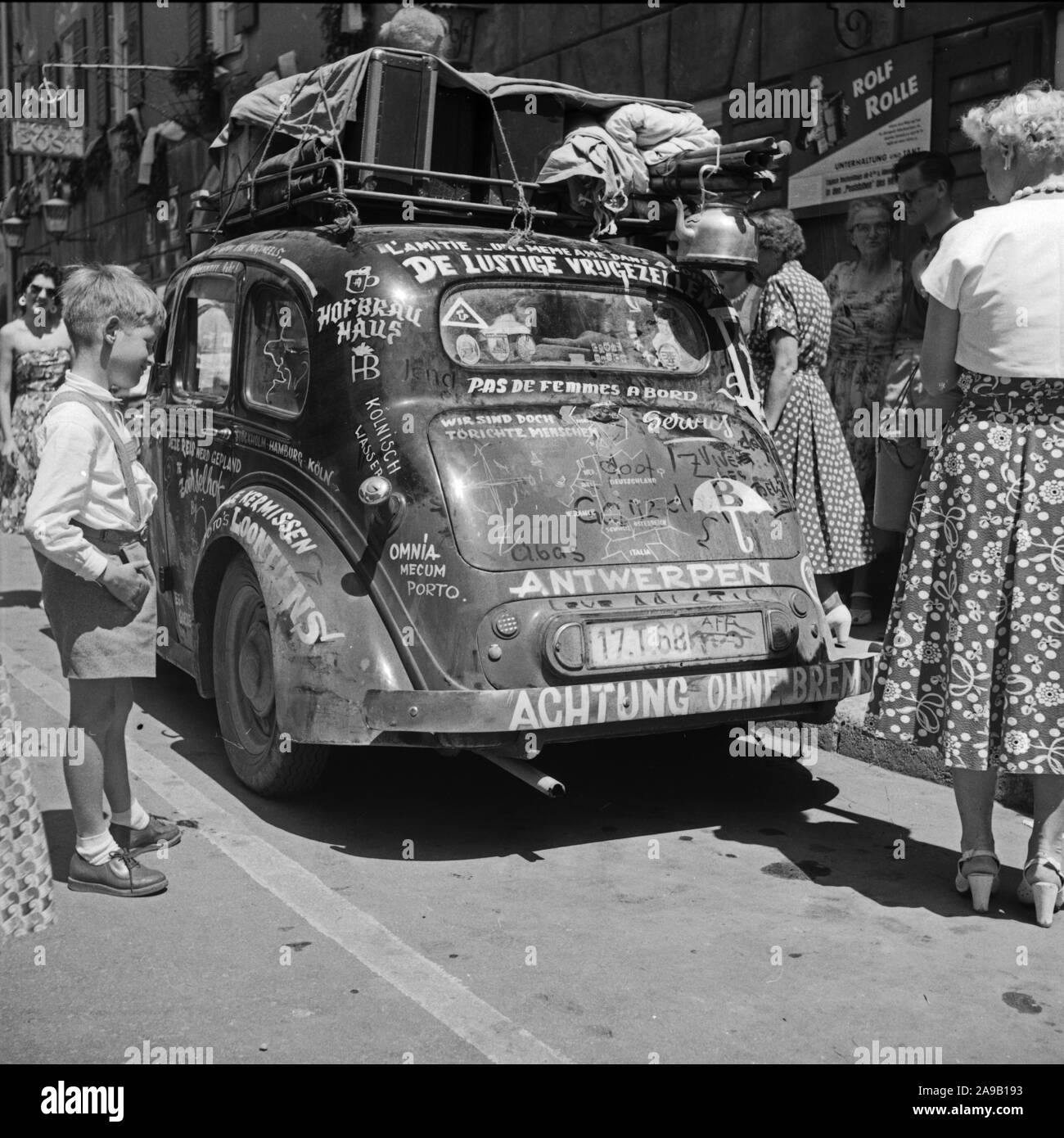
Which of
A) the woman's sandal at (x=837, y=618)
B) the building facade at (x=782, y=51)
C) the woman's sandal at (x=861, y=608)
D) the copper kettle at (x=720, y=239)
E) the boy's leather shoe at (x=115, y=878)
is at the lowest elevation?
the boy's leather shoe at (x=115, y=878)

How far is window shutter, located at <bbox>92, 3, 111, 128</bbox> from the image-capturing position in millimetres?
25797

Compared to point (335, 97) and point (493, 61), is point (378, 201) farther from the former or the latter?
point (493, 61)

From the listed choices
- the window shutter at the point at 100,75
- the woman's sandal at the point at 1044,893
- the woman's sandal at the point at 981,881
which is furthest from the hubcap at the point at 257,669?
the window shutter at the point at 100,75

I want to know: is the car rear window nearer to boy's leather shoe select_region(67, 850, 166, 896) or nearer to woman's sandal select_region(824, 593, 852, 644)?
woman's sandal select_region(824, 593, 852, 644)

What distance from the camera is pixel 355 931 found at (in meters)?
3.93

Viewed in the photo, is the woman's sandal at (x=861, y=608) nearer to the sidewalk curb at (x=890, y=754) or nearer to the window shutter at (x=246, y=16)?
the sidewalk curb at (x=890, y=754)

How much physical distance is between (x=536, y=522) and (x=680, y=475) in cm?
64

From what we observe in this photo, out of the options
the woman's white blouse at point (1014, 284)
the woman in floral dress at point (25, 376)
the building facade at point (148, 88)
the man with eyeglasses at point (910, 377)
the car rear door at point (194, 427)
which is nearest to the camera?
the woman's white blouse at point (1014, 284)

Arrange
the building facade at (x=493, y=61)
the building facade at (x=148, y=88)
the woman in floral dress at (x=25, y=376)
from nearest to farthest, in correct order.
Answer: the building facade at (x=493, y=61), the woman in floral dress at (x=25, y=376), the building facade at (x=148, y=88)

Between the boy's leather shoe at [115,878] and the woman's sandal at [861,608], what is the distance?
440 cm

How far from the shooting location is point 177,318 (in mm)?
6387

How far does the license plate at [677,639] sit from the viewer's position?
177 inches

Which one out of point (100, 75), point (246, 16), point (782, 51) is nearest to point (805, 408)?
point (782, 51)
